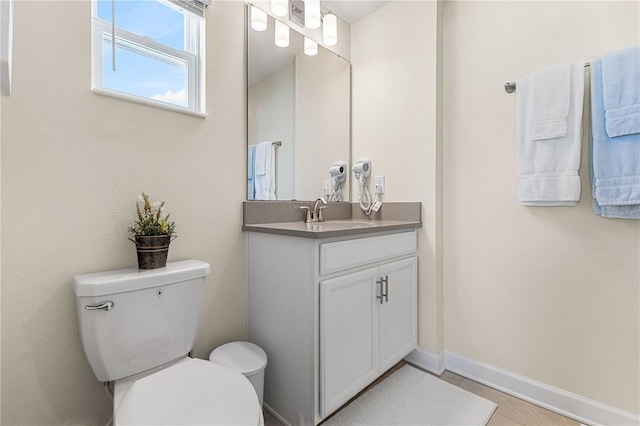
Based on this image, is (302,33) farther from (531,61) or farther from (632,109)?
(632,109)

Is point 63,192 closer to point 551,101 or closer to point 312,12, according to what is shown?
Answer: point 312,12

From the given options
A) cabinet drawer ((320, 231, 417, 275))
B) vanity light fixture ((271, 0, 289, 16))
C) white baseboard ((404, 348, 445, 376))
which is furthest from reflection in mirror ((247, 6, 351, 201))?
white baseboard ((404, 348, 445, 376))

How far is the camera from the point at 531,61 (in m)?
1.54

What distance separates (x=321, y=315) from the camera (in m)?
1.24

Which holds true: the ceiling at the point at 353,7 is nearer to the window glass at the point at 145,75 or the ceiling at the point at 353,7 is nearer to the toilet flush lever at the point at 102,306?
the window glass at the point at 145,75

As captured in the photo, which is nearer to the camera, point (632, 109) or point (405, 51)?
point (632, 109)

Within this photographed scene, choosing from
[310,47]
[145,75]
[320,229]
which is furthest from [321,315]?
[310,47]

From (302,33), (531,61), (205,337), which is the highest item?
(302,33)

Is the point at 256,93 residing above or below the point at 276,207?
above

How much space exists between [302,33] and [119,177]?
57.0 inches

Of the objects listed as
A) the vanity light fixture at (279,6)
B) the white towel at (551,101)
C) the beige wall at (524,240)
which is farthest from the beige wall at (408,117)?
the vanity light fixture at (279,6)

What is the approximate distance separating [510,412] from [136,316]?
1733 millimetres

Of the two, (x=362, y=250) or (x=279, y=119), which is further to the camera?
(x=279, y=119)

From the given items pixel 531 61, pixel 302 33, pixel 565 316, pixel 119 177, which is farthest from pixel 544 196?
pixel 119 177
